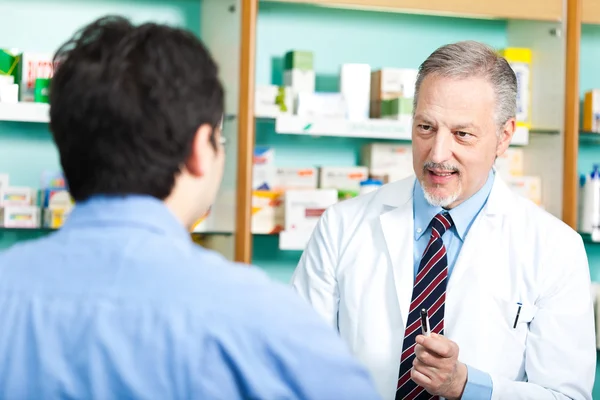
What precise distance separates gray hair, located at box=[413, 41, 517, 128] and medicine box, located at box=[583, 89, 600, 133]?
1488 mm

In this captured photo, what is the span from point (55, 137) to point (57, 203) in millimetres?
2069

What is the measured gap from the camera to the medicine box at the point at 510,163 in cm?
335

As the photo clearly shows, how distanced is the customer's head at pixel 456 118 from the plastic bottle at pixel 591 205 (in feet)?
4.83

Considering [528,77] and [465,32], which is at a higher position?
[465,32]

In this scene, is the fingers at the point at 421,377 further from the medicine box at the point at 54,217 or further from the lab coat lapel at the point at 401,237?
the medicine box at the point at 54,217

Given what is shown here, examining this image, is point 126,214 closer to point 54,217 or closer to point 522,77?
point 54,217

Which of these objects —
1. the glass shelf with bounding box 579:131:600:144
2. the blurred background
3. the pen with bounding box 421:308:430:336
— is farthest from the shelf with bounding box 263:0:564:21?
the pen with bounding box 421:308:430:336

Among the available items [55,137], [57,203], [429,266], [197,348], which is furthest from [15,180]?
[197,348]

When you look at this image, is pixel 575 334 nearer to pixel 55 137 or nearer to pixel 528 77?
pixel 55 137

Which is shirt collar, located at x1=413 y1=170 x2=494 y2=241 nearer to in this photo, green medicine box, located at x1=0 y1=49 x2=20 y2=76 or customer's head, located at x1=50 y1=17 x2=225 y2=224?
customer's head, located at x1=50 y1=17 x2=225 y2=224

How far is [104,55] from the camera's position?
903 millimetres

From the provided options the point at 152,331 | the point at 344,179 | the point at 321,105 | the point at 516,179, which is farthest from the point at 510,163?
the point at 152,331

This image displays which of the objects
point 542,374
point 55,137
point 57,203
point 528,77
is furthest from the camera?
point 528,77

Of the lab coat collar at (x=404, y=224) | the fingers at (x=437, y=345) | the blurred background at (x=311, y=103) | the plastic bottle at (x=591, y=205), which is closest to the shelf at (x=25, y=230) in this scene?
the blurred background at (x=311, y=103)
